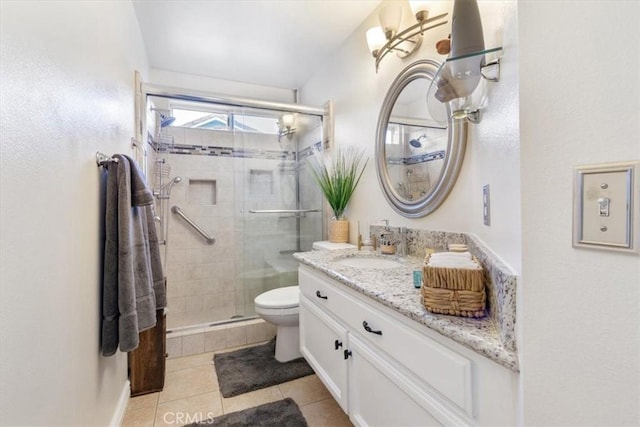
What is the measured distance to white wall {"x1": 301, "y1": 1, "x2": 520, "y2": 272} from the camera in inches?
25.9

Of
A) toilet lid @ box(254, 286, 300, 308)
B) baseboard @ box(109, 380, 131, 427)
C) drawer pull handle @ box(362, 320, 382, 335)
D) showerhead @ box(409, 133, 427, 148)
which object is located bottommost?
baseboard @ box(109, 380, 131, 427)

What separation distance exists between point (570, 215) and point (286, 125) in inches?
102

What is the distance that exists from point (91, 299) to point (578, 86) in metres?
1.64

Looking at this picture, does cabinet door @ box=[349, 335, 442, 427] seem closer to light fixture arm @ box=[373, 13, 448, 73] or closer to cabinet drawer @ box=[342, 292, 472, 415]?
cabinet drawer @ box=[342, 292, 472, 415]

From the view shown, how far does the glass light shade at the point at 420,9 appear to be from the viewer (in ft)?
4.65

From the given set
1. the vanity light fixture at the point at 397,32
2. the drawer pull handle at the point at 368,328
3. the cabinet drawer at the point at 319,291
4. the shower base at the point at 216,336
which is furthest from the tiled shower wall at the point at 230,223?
the drawer pull handle at the point at 368,328

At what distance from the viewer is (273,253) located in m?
2.77

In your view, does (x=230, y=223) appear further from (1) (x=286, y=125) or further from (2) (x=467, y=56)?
(2) (x=467, y=56)

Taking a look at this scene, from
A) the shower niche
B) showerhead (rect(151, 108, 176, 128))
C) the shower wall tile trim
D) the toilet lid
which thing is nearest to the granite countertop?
the toilet lid

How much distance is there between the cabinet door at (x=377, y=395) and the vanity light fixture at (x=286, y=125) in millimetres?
2121

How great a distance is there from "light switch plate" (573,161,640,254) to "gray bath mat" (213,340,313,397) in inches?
74.4

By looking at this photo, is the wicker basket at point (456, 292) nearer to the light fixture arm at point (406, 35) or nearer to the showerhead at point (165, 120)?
the light fixture arm at point (406, 35)

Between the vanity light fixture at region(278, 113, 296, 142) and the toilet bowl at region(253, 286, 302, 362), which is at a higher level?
the vanity light fixture at region(278, 113, 296, 142)

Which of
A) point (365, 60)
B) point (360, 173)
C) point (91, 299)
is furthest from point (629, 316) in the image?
point (365, 60)
